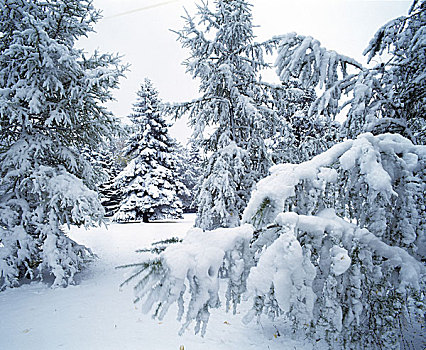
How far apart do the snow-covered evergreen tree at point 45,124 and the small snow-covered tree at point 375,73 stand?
5083 mm

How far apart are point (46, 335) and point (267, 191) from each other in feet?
14.6

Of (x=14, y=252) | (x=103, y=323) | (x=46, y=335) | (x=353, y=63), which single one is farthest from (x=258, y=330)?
(x=14, y=252)

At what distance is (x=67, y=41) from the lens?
23.6 ft

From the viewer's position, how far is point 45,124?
6195 mm

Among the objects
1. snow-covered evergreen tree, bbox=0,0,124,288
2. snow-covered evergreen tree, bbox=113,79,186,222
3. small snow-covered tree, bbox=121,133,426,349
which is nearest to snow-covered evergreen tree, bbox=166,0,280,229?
snow-covered evergreen tree, bbox=0,0,124,288

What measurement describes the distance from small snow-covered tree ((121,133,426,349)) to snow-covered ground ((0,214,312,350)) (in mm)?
2497

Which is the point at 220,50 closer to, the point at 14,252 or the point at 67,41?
the point at 67,41

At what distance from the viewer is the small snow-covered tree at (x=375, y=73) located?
3.05 metres

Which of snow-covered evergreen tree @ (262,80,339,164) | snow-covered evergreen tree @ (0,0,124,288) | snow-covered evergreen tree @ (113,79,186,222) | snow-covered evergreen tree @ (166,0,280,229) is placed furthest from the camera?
snow-covered evergreen tree @ (113,79,186,222)

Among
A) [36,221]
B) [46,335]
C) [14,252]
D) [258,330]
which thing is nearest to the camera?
[46,335]

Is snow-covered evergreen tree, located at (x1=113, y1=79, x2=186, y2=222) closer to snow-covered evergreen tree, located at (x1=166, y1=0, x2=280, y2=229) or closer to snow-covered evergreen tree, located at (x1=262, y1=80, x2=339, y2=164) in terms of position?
snow-covered evergreen tree, located at (x1=262, y1=80, x2=339, y2=164)

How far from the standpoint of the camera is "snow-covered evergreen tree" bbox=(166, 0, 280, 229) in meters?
7.45

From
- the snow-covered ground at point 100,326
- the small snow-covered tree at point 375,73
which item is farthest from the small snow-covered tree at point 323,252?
the snow-covered ground at point 100,326

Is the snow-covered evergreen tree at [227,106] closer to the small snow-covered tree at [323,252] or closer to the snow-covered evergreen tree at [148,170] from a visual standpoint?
the small snow-covered tree at [323,252]
